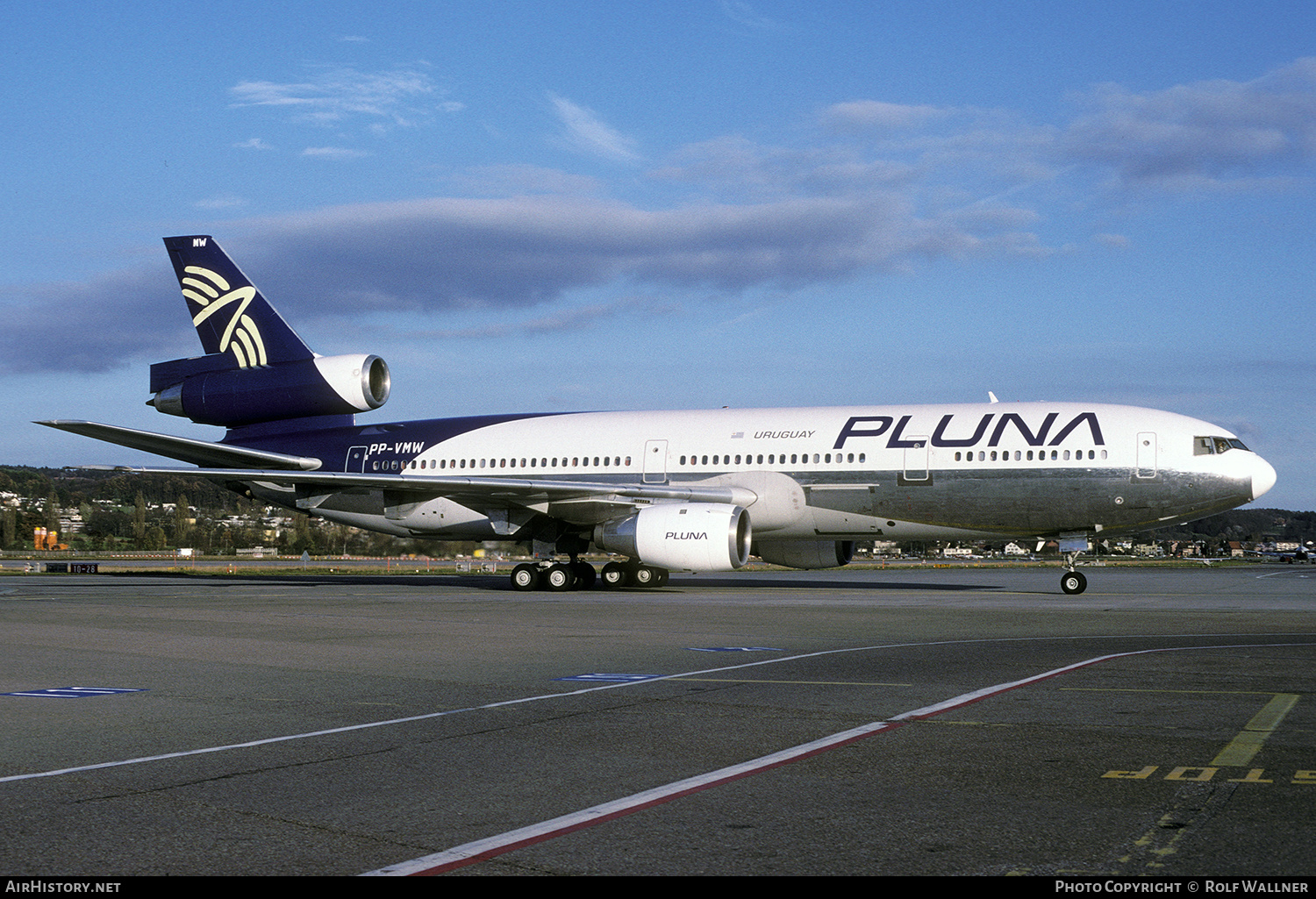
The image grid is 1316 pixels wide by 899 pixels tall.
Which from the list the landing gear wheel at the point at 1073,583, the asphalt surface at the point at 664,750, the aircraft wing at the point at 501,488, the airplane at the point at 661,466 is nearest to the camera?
the asphalt surface at the point at 664,750

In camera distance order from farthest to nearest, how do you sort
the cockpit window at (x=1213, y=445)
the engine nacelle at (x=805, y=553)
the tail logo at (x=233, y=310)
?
1. the tail logo at (x=233, y=310)
2. the engine nacelle at (x=805, y=553)
3. the cockpit window at (x=1213, y=445)

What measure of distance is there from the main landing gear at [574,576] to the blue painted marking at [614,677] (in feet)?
59.2

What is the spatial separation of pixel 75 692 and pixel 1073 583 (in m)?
22.2

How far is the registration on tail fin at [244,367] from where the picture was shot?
32469mm

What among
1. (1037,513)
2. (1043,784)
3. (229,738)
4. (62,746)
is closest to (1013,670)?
(1043,784)

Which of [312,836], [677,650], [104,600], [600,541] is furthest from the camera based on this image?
[600,541]

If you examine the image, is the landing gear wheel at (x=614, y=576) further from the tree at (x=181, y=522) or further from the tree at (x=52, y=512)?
the tree at (x=52, y=512)

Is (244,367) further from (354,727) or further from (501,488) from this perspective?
(354,727)

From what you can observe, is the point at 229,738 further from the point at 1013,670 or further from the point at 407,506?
the point at 407,506

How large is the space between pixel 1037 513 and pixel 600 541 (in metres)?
10.2

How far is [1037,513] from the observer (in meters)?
25.7

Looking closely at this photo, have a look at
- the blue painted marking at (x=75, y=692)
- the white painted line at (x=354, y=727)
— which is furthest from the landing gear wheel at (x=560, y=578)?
the blue painted marking at (x=75, y=692)

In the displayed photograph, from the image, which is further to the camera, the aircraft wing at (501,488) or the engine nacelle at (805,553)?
the engine nacelle at (805,553)

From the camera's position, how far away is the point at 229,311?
3288 cm
